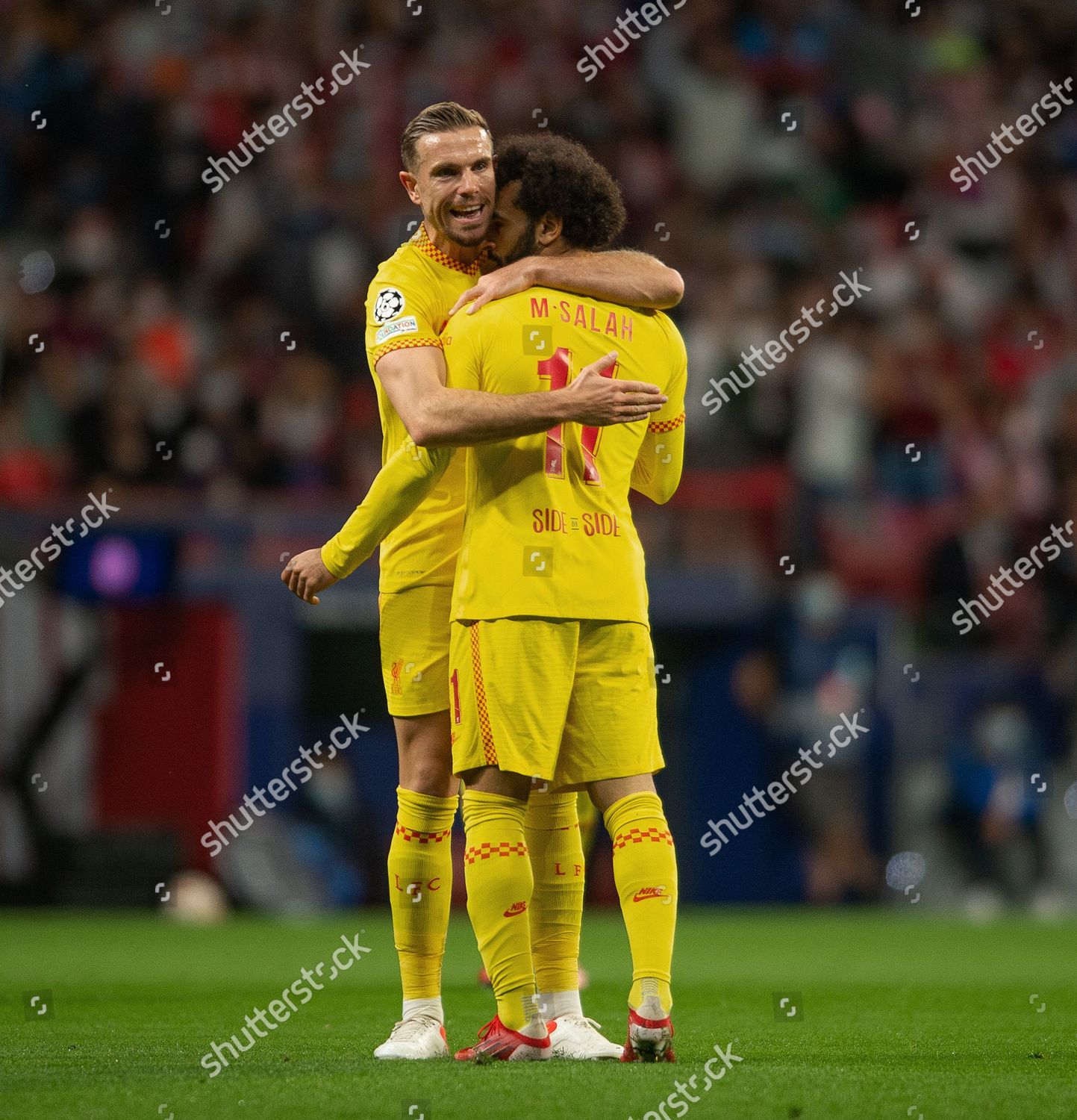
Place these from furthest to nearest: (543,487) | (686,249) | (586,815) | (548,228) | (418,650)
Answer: (686,249), (586,815), (418,650), (548,228), (543,487)

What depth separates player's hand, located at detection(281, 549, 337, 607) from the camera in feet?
16.1

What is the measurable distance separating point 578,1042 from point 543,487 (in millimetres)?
1362

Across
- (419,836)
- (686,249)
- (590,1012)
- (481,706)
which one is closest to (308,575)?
(481,706)

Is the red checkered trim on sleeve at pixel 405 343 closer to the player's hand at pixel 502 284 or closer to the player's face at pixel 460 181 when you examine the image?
the player's hand at pixel 502 284

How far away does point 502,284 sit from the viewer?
4672mm

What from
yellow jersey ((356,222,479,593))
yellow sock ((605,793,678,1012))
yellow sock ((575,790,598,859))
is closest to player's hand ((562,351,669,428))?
yellow jersey ((356,222,479,593))

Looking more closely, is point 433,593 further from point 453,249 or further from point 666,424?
point 453,249

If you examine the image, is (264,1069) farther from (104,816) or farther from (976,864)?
(976,864)

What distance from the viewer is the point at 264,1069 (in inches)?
179

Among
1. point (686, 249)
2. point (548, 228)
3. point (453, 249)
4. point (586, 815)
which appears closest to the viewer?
point (548, 228)

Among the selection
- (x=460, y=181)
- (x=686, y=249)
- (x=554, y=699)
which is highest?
(x=686, y=249)

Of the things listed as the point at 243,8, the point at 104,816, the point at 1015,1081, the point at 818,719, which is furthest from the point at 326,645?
the point at 1015,1081

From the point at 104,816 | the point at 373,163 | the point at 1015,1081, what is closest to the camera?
the point at 1015,1081

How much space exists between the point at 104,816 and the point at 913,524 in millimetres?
5618
